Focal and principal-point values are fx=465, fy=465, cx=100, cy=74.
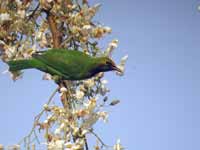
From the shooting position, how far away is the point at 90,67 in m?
1.80

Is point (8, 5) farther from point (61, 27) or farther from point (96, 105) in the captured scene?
point (96, 105)

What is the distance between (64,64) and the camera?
1.84 metres

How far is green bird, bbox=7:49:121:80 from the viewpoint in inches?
71.1

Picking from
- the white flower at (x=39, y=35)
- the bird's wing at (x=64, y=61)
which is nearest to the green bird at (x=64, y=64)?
the bird's wing at (x=64, y=61)

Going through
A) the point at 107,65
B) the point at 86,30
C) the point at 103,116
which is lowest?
the point at 103,116

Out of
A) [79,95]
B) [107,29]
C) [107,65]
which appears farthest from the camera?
[107,29]

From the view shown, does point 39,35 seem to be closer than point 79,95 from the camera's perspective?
No

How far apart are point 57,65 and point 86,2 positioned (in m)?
0.47

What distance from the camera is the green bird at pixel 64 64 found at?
5.92 feet

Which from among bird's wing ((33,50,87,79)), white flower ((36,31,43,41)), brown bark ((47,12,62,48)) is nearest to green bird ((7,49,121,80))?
bird's wing ((33,50,87,79))

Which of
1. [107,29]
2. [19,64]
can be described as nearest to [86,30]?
[107,29]

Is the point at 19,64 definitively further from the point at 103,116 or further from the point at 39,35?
the point at 103,116

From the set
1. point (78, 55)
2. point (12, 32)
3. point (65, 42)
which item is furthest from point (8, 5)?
point (78, 55)

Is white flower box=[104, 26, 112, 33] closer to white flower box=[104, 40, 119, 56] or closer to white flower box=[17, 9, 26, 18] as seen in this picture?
white flower box=[104, 40, 119, 56]
